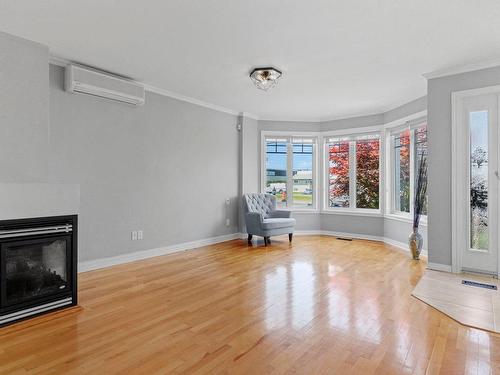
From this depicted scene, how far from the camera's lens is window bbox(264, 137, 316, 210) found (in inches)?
272

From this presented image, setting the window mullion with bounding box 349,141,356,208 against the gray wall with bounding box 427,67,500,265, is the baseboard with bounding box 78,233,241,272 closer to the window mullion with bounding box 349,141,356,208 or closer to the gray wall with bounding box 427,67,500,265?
the window mullion with bounding box 349,141,356,208

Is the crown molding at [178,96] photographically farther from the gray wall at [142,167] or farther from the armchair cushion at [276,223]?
the armchair cushion at [276,223]

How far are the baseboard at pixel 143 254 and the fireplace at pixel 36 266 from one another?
114cm

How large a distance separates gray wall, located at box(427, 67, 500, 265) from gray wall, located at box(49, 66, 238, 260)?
3.52 m

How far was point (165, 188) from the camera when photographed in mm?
4887

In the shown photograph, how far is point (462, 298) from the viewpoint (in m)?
3.02

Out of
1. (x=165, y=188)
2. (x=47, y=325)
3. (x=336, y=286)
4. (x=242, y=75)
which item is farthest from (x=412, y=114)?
(x=47, y=325)

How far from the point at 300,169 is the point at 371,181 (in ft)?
5.08

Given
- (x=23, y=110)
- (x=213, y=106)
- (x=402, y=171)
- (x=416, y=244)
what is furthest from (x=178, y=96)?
(x=416, y=244)

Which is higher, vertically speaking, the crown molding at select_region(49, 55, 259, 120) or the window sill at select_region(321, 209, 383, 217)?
A: the crown molding at select_region(49, 55, 259, 120)

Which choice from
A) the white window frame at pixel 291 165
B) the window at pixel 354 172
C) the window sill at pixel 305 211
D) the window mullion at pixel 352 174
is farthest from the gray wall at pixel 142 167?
the window mullion at pixel 352 174

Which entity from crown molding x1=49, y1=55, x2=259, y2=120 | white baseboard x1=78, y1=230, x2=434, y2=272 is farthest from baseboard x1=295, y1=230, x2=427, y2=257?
crown molding x1=49, y1=55, x2=259, y2=120

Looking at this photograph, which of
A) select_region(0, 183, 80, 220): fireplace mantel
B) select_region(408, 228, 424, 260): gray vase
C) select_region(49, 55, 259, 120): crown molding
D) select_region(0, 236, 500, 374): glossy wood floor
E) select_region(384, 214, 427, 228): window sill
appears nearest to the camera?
select_region(0, 236, 500, 374): glossy wood floor

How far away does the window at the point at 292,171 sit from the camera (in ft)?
22.7
